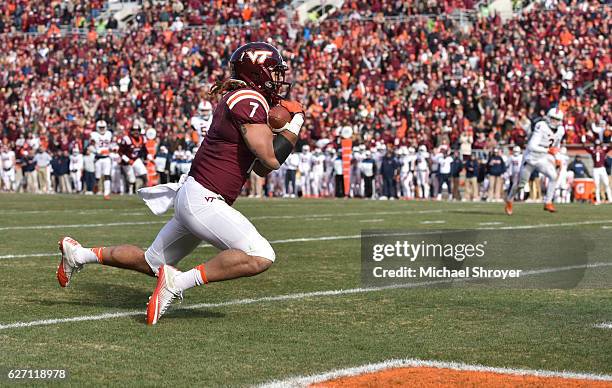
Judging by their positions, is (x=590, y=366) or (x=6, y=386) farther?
(x=590, y=366)

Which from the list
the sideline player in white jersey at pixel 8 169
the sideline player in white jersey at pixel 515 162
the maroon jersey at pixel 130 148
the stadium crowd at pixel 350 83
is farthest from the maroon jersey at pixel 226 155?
the sideline player in white jersey at pixel 8 169

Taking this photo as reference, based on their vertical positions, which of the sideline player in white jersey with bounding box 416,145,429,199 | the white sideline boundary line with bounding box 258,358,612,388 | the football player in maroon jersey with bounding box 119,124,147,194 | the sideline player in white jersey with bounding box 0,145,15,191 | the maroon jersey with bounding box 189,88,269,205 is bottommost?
the sideline player in white jersey with bounding box 0,145,15,191

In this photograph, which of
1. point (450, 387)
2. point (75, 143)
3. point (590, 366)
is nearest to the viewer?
point (450, 387)

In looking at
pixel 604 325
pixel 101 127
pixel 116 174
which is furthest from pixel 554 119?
pixel 116 174

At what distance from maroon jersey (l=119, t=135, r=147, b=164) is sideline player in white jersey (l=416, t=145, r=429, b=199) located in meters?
7.44

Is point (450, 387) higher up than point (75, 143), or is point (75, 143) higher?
point (450, 387)

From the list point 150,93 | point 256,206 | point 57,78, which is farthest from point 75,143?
point 256,206

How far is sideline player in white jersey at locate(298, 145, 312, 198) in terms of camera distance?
28.5 m

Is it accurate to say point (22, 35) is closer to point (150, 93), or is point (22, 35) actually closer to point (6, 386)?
point (150, 93)

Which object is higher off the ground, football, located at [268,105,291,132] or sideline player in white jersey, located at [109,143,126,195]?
football, located at [268,105,291,132]

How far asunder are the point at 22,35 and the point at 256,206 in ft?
75.9

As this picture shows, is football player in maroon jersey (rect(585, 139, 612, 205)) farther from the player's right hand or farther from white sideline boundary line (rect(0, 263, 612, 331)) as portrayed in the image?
the player's right hand

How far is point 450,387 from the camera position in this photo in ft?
14.1

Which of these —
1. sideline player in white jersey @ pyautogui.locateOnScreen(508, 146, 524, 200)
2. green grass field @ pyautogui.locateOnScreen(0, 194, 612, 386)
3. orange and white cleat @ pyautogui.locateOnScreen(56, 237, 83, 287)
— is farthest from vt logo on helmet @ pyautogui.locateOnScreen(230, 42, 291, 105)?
sideline player in white jersey @ pyautogui.locateOnScreen(508, 146, 524, 200)
